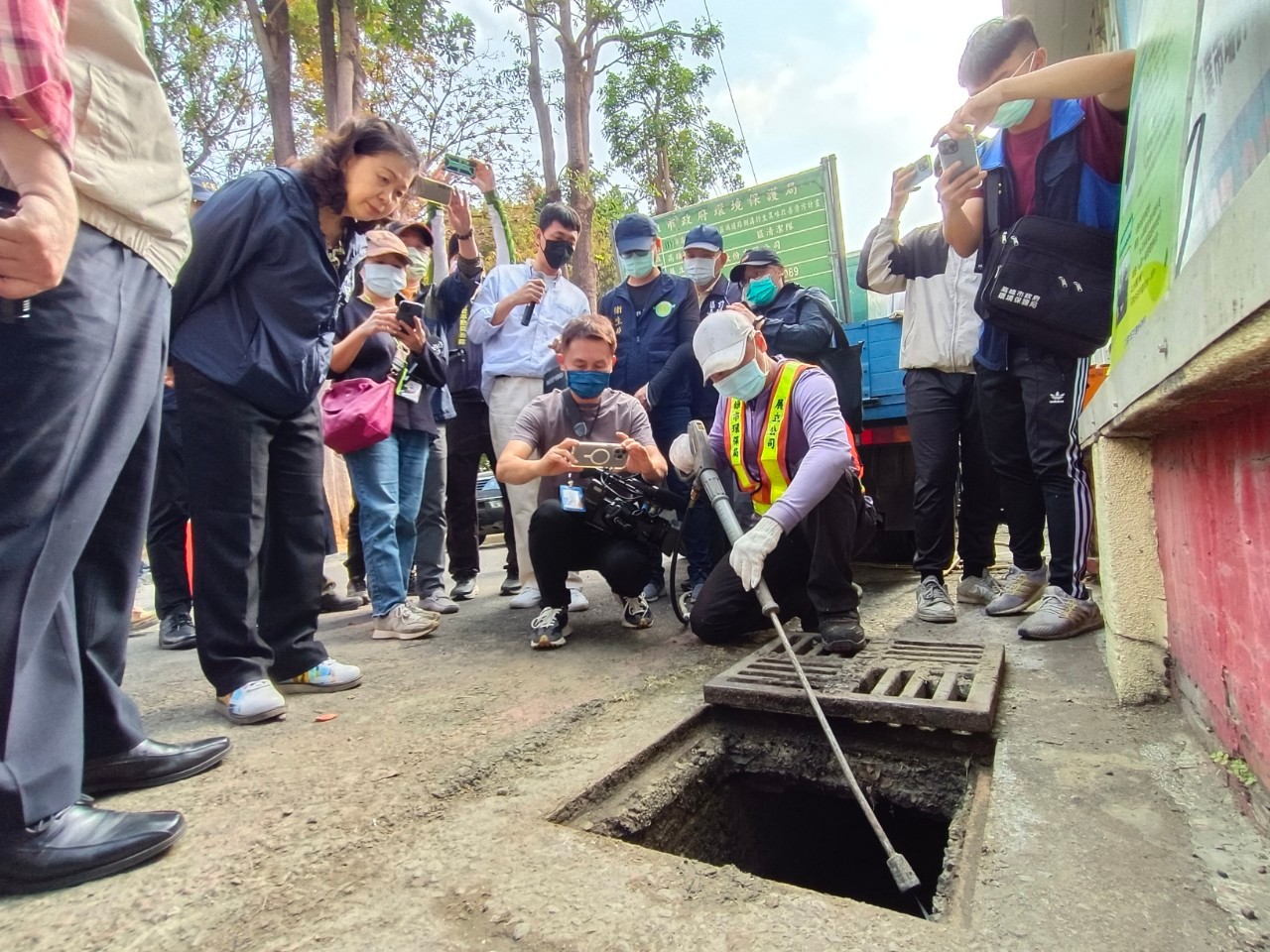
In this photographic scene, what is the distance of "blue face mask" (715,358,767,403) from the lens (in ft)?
8.45

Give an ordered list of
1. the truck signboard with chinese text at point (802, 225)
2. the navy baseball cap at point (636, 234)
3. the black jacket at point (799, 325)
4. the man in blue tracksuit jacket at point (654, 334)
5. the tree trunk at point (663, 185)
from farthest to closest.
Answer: the tree trunk at point (663, 185) → the truck signboard with chinese text at point (802, 225) → the navy baseball cap at point (636, 234) → the man in blue tracksuit jacket at point (654, 334) → the black jacket at point (799, 325)

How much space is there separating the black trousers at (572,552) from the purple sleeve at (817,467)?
27.9 inches

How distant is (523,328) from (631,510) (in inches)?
55.2

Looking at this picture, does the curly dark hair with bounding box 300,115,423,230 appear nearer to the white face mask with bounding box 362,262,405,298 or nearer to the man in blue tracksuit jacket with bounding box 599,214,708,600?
the white face mask with bounding box 362,262,405,298

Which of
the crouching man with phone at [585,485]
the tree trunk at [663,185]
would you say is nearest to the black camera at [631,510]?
the crouching man with phone at [585,485]

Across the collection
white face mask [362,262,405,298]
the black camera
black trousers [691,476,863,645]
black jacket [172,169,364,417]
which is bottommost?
black trousers [691,476,863,645]

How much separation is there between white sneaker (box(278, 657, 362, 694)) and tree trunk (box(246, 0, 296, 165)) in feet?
28.5

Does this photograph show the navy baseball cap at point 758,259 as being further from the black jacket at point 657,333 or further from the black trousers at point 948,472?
the black trousers at point 948,472

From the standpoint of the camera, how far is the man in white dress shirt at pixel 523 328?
12.0ft

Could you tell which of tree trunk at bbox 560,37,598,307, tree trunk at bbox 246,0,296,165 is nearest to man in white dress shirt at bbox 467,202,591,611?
tree trunk at bbox 246,0,296,165

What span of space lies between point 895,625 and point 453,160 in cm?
345

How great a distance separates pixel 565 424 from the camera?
312cm

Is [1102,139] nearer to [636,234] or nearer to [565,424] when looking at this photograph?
[565,424]

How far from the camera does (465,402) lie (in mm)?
4039
